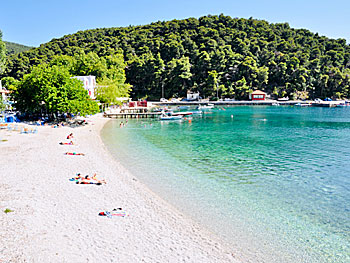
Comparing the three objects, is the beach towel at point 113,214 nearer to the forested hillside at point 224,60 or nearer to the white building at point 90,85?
the white building at point 90,85

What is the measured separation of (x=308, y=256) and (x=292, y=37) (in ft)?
560

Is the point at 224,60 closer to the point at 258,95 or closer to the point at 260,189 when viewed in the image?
the point at 258,95

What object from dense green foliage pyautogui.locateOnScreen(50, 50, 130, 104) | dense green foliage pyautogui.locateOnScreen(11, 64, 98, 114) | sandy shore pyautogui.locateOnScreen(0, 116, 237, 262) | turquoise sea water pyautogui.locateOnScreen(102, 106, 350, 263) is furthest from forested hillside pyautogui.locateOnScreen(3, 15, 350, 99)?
sandy shore pyautogui.locateOnScreen(0, 116, 237, 262)

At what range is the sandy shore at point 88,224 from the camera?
887cm

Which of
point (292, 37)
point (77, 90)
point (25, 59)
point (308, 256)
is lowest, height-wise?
point (308, 256)

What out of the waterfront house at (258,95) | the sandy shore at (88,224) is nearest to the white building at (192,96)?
the waterfront house at (258,95)

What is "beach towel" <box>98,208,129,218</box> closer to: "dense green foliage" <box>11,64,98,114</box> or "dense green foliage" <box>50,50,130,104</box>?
"dense green foliage" <box>11,64,98,114</box>

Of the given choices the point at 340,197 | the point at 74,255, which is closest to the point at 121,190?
the point at 74,255

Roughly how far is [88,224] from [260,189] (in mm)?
9905

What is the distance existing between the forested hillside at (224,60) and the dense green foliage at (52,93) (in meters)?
78.2

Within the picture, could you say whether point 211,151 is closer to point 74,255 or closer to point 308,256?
point 308,256

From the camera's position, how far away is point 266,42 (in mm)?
141750

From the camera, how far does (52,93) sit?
39.3 metres

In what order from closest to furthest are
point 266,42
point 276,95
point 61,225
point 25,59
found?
point 61,225
point 276,95
point 25,59
point 266,42
